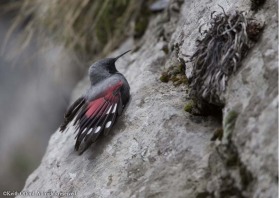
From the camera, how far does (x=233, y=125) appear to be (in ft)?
8.64

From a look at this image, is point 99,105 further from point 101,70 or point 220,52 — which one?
point 220,52

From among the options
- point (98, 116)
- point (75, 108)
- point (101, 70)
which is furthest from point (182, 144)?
point (101, 70)

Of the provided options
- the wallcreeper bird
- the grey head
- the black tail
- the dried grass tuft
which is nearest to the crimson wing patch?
the wallcreeper bird

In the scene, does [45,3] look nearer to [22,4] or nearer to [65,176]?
[22,4]

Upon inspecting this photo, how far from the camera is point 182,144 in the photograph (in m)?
3.04

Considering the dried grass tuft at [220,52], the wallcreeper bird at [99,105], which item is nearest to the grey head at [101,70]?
the wallcreeper bird at [99,105]

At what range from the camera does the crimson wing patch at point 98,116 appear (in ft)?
11.5

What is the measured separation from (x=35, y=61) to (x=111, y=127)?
3.06 metres

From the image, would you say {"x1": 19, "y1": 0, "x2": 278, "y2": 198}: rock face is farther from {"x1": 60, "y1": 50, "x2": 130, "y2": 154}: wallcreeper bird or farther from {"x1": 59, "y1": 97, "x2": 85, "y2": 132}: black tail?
{"x1": 59, "y1": 97, "x2": 85, "y2": 132}: black tail

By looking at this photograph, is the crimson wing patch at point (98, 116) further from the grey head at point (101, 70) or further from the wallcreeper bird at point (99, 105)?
the grey head at point (101, 70)

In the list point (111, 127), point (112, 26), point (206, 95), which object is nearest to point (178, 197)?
point (206, 95)

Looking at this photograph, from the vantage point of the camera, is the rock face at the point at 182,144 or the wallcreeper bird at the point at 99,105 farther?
the wallcreeper bird at the point at 99,105

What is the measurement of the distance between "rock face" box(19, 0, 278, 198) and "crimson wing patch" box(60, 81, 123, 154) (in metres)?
0.09

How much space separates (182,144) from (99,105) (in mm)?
859
